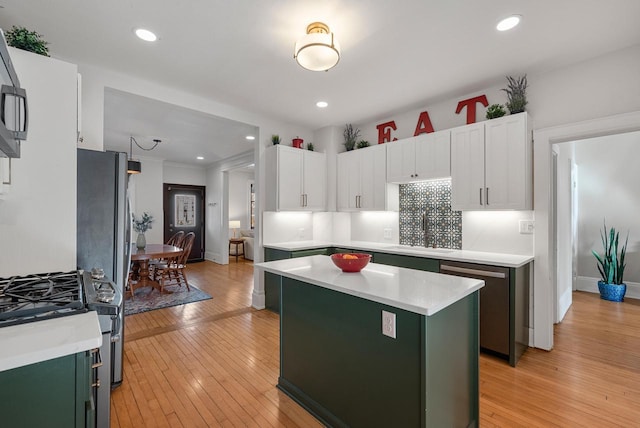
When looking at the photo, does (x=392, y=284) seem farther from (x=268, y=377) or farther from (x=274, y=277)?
(x=274, y=277)

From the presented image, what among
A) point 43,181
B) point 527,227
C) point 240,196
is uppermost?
point 240,196

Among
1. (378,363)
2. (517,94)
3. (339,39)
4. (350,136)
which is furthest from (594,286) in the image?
(339,39)

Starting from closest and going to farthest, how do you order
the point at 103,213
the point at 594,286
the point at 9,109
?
1. the point at 9,109
2. the point at 103,213
3. the point at 594,286

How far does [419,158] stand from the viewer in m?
3.60

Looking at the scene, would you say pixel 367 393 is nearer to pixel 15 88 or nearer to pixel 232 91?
pixel 15 88

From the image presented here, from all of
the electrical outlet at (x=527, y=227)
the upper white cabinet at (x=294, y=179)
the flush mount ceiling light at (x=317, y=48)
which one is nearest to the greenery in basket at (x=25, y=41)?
the flush mount ceiling light at (x=317, y=48)

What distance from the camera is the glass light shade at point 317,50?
2.00 metres

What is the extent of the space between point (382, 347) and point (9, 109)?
1.96 meters

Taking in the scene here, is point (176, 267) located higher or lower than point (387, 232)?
lower

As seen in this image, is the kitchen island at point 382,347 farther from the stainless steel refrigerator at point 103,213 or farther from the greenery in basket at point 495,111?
the greenery in basket at point 495,111

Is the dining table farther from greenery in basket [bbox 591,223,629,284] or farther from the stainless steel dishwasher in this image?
greenery in basket [bbox 591,223,629,284]

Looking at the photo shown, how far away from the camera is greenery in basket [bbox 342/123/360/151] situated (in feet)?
14.9

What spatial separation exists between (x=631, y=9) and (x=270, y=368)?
384cm

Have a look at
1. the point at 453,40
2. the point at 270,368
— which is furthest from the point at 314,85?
the point at 270,368
